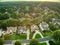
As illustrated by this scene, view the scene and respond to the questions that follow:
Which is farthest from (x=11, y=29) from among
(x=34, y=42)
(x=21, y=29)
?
(x=34, y=42)

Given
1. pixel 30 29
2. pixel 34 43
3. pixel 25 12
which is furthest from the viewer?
pixel 25 12

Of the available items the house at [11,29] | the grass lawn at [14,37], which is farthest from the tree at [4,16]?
the grass lawn at [14,37]

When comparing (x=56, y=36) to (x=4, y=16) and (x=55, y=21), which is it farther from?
(x=4, y=16)

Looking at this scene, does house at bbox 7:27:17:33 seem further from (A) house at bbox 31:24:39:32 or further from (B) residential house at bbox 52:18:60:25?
(B) residential house at bbox 52:18:60:25

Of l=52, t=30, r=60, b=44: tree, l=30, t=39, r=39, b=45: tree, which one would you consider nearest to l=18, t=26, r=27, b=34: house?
l=30, t=39, r=39, b=45: tree

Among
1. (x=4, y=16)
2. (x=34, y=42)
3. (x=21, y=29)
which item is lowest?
(x=34, y=42)

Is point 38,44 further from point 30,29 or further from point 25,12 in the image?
point 25,12

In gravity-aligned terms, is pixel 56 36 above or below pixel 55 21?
below

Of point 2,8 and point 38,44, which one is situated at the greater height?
point 2,8

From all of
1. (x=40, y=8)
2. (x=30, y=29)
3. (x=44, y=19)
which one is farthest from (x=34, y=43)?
(x=40, y=8)

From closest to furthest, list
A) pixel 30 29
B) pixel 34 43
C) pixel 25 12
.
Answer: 1. pixel 34 43
2. pixel 30 29
3. pixel 25 12

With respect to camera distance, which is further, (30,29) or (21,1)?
(21,1)
